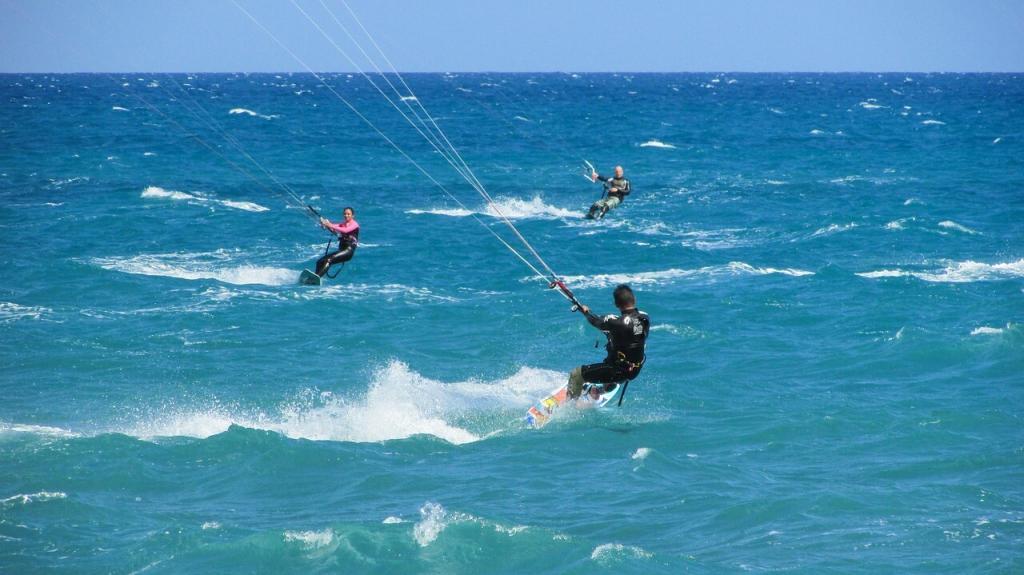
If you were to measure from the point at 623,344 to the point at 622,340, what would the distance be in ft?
0.21

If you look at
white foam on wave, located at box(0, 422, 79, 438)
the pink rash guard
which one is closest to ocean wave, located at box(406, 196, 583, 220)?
the pink rash guard

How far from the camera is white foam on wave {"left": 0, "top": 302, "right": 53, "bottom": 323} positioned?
24297mm

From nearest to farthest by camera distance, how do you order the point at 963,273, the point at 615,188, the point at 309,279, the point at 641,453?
1. the point at 641,453
2. the point at 309,279
3. the point at 963,273
4. the point at 615,188

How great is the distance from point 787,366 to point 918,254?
44.0ft

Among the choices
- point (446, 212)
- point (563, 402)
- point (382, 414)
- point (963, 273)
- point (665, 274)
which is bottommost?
point (382, 414)

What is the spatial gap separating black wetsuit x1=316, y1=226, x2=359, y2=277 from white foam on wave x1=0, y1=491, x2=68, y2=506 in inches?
396

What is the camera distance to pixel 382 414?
59.5 feet

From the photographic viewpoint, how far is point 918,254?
32812 mm

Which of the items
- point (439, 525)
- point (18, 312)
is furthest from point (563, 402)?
point (18, 312)

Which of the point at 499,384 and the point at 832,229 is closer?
the point at 499,384

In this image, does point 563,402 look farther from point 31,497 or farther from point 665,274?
point 665,274

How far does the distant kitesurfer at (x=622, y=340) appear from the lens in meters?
15.1

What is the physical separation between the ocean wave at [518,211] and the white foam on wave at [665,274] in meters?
10.6

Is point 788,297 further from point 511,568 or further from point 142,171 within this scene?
point 142,171
